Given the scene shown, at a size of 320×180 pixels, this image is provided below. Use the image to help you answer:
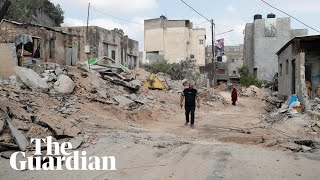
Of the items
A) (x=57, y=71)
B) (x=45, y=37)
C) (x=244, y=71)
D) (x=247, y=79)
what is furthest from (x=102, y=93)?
(x=244, y=71)

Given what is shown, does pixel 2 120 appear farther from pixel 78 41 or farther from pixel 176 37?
pixel 176 37

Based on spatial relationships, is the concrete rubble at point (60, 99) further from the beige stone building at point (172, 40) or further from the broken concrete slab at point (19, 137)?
the beige stone building at point (172, 40)

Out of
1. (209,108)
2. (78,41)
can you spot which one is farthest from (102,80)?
(78,41)

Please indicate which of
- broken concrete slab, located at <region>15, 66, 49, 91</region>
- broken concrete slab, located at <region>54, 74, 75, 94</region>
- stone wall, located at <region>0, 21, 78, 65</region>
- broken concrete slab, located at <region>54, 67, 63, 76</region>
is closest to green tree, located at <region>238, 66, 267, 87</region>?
stone wall, located at <region>0, 21, 78, 65</region>

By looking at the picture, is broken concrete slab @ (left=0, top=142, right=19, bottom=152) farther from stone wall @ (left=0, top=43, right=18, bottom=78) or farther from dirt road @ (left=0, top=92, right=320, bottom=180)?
stone wall @ (left=0, top=43, right=18, bottom=78)

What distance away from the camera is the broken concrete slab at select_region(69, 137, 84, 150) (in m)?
7.31

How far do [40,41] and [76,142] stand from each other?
17489 mm

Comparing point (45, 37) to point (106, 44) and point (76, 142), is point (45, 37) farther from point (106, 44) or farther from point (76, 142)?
point (76, 142)

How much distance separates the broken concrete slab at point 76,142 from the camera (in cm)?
731

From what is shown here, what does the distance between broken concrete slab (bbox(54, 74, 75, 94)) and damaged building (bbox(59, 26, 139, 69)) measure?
1159 centimetres

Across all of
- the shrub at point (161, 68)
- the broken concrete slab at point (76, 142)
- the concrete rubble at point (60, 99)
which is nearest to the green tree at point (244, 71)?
the shrub at point (161, 68)

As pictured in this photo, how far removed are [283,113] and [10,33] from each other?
55.1 ft

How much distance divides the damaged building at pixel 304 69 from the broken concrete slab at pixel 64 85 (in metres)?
8.93

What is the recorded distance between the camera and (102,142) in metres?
7.94
